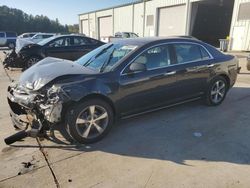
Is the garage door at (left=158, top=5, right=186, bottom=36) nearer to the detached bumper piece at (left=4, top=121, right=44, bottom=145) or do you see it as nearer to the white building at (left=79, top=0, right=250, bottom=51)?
the white building at (left=79, top=0, right=250, bottom=51)

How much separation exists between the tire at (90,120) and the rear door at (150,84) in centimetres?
33

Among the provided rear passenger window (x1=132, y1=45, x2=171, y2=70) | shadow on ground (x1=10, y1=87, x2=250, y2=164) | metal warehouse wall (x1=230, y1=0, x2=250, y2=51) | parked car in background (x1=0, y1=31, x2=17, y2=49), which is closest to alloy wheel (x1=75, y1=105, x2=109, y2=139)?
shadow on ground (x1=10, y1=87, x2=250, y2=164)

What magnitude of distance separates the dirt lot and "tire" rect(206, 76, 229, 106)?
68cm

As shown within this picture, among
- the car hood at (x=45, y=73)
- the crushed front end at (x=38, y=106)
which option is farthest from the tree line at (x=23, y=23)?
the crushed front end at (x=38, y=106)

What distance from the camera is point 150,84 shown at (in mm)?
4012

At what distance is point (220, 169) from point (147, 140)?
46.4 inches

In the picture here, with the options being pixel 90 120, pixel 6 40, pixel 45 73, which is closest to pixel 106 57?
pixel 45 73

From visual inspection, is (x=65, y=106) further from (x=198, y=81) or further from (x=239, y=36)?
(x=239, y=36)

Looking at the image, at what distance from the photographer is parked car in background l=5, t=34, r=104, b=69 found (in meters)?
9.65

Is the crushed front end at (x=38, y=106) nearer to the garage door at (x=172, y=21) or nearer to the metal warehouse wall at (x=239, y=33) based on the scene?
the metal warehouse wall at (x=239, y=33)

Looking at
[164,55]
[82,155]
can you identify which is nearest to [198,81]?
[164,55]

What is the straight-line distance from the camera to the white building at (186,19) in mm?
17703

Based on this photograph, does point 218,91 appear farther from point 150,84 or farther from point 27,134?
point 27,134

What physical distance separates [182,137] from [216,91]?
197cm
